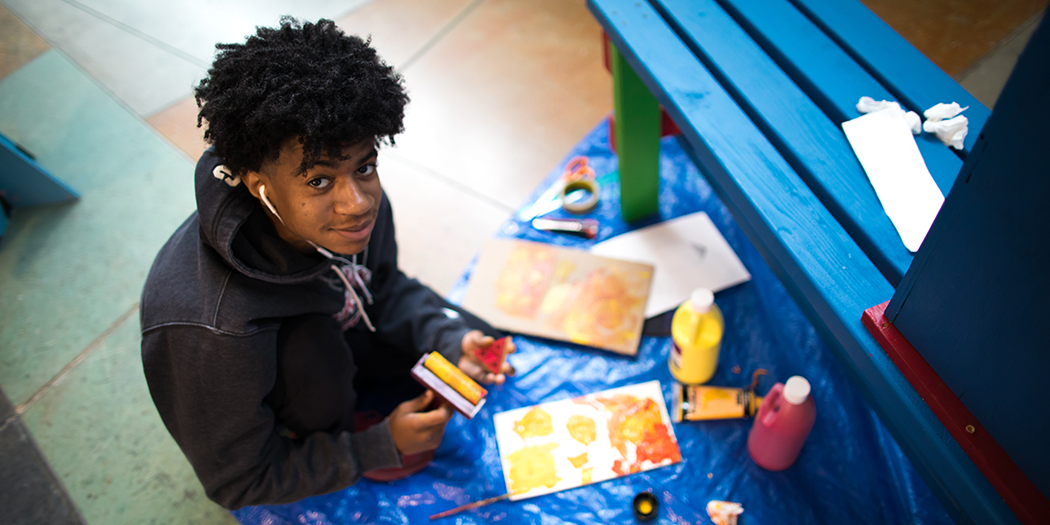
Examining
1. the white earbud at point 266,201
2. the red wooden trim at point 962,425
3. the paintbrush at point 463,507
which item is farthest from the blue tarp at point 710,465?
the white earbud at point 266,201

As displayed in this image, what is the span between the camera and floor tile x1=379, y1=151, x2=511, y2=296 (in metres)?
2.08

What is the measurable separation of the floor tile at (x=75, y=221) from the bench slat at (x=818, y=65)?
210 centimetres

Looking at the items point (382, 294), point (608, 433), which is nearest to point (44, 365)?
point (382, 294)

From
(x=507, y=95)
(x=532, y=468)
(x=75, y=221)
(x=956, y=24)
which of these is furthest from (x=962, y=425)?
(x=75, y=221)

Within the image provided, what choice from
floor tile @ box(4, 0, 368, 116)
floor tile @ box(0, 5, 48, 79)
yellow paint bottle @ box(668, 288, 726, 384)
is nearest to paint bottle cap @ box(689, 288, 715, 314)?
yellow paint bottle @ box(668, 288, 726, 384)

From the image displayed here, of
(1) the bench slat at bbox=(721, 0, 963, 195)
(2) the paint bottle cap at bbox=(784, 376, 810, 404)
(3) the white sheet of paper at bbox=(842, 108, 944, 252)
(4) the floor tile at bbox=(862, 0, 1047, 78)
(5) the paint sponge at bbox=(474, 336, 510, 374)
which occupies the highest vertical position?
(1) the bench slat at bbox=(721, 0, 963, 195)

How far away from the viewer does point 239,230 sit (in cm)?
100

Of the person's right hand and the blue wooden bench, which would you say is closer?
the blue wooden bench

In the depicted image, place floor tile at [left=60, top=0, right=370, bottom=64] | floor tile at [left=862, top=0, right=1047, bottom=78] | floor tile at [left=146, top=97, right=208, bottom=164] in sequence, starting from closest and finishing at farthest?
floor tile at [left=862, top=0, right=1047, bottom=78], floor tile at [left=146, top=97, right=208, bottom=164], floor tile at [left=60, top=0, right=370, bottom=64]

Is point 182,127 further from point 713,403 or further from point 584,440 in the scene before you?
point 713,403

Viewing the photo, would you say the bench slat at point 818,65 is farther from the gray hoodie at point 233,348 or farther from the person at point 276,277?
the gray hoodie at point 233,348

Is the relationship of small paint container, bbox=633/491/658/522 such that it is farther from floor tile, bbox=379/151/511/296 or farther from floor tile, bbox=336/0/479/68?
floor tile, bbox=336/0/479/68

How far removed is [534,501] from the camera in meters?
1.27

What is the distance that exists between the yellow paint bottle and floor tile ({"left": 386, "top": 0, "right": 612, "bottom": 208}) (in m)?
1.06
